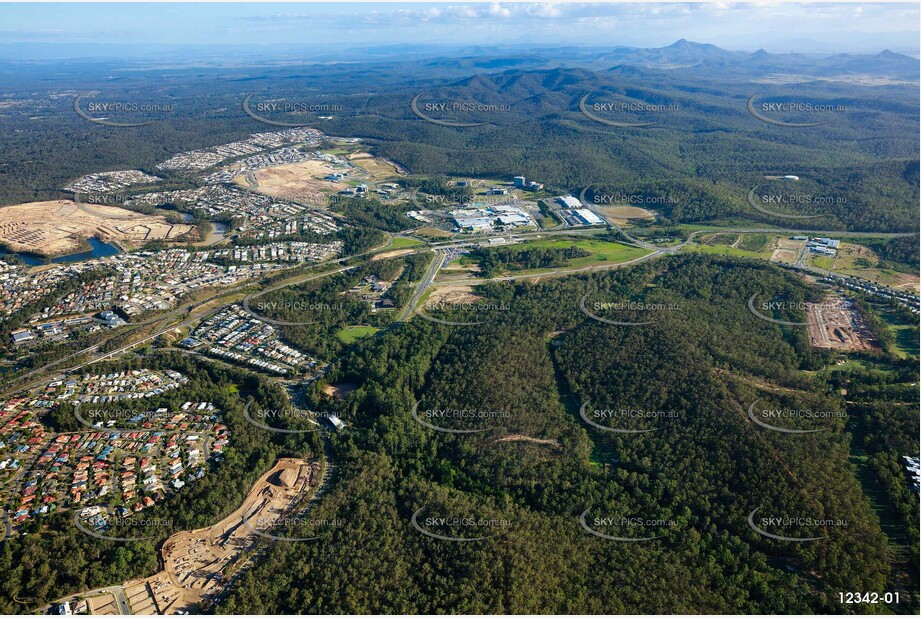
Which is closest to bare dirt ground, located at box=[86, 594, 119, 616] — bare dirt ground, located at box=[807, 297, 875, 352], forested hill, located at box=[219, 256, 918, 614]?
forested hill, located at box=[219, 256, 918, 614]

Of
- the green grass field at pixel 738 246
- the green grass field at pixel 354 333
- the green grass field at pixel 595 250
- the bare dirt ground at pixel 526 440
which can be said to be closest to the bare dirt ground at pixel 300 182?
the green grass field at pixel 595 250

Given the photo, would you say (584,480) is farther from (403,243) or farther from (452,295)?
(403,243)

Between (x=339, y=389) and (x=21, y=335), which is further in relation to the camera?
(x=21, y=335)

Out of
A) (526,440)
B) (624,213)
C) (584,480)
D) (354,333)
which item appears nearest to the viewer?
(584,480)

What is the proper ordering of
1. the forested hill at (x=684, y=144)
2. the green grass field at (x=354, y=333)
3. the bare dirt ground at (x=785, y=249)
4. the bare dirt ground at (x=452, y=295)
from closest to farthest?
the green grass field at (x=354, y=333) < the bare dirt ground at (x=452, y=295) < the bare dirt ground at (x=785, y=249) < the forested hill at (x=684, y=144)

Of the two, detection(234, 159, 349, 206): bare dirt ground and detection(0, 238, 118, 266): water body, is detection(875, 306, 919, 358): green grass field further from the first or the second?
detection(0, 238, 118, 266): water body

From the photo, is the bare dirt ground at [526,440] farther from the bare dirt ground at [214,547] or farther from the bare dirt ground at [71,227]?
the bare dirt ground at [71,227]

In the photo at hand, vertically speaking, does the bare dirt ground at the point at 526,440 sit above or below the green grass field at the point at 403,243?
below

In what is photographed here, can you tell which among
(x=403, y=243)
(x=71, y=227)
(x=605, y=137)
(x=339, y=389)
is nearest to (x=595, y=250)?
(x=403, y=243)
